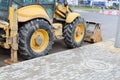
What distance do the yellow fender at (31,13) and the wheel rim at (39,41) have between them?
471 millimetres

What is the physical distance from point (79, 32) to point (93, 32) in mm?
1091

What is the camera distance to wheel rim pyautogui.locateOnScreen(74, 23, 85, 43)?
9826mm

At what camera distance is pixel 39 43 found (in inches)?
318

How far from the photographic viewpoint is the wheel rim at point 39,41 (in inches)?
313

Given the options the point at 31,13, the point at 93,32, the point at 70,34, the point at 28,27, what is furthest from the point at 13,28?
the point at 93,32

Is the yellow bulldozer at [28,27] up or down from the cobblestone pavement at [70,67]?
up

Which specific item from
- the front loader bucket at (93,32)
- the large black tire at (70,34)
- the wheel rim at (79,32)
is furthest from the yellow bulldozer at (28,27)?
the front loader bucket at (93,32)

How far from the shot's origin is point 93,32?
1083cm

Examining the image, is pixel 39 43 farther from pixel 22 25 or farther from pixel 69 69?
pixel 69 69

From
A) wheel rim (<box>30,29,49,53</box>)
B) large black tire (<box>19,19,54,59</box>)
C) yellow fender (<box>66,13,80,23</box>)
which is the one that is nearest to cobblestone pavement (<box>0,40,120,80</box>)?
large black tire (<box>19,19,54,59</box>)

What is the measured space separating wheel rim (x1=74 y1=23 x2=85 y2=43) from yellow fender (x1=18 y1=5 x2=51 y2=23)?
1803 mm

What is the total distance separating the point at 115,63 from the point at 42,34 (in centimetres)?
236

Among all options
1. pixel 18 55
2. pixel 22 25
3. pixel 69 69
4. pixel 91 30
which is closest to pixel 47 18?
pixel 22 25

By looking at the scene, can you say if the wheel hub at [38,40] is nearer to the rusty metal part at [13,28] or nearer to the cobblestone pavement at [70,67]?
the cobblestone pavement at [70,67]
